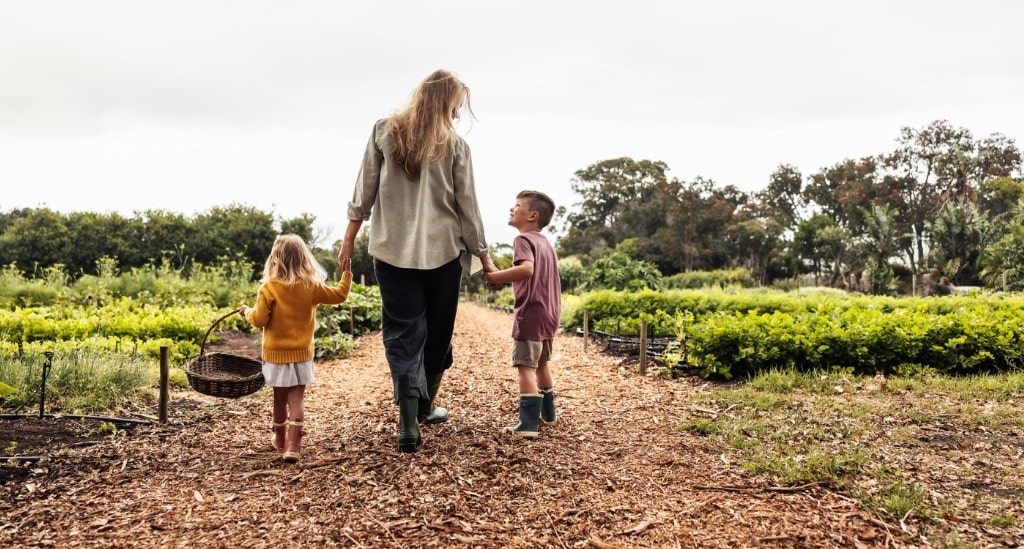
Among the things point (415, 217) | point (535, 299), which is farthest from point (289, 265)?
point (535, 299)

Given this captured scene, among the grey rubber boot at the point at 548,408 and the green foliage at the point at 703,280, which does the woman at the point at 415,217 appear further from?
the green foliage at the point at 703,280

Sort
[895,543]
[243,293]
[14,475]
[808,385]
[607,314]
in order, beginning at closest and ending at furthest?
1. [895,543]
2. [14,475]
3. [808,385]
4. [607,314]
5. [243,293]

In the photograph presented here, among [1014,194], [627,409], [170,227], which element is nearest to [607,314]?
[627,409]

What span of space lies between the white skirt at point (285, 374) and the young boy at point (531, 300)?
42.3 inches

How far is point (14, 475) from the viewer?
3.07 m

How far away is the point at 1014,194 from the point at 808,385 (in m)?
34.2

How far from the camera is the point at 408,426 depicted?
324 centimetres

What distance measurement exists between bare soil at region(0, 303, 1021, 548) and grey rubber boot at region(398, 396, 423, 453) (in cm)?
8

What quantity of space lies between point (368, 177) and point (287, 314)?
0.81 metres

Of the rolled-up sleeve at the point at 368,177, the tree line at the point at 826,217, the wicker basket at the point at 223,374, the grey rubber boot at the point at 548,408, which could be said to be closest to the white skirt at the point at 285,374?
the wicker basket at the point at 223,374

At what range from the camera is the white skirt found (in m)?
3.25

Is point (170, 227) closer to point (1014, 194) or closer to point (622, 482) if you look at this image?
point (622, 482)

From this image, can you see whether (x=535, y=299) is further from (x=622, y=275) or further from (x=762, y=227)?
(x=762, y=227)

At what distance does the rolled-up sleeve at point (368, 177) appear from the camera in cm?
331
